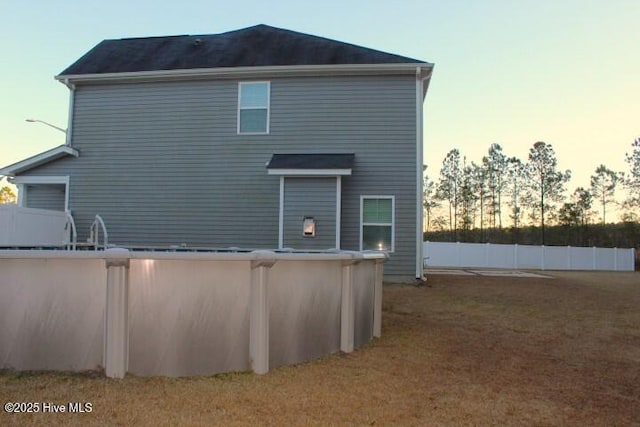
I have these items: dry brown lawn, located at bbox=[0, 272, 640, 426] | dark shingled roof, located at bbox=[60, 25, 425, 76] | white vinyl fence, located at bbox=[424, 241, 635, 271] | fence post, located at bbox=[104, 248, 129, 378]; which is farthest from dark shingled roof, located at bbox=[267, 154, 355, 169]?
white vinyl fence, located at bbox=[424, 241, 635, 271]

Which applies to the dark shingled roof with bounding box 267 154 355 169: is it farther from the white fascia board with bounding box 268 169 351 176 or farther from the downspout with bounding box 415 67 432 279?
the downspout with bounding box 415 67 432 279

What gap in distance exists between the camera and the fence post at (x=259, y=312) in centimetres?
346

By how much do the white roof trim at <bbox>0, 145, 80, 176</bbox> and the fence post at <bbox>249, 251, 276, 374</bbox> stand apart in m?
10.3

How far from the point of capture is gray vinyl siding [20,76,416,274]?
10.8 metres

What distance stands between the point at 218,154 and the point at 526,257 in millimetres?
19186

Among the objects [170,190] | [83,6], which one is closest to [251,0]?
[83,6]

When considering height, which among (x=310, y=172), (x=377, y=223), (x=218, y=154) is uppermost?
(x=218, y=154)

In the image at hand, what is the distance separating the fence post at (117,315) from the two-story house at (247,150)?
24.1 feet

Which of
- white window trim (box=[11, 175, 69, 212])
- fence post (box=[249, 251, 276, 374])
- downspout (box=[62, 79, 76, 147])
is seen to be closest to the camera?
fence post (box=[249, 251, 276, 374])

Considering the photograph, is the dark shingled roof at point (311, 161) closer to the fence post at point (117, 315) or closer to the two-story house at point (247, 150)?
the two-story house at point (247, 150)

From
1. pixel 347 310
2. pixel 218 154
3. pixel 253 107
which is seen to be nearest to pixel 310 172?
pixel 253 107

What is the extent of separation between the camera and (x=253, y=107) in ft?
37.4

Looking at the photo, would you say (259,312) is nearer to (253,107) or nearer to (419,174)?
(419,174)

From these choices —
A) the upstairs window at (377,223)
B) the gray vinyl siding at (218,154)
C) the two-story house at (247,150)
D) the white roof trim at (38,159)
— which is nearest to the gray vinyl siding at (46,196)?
the two-story house at (247,150)
